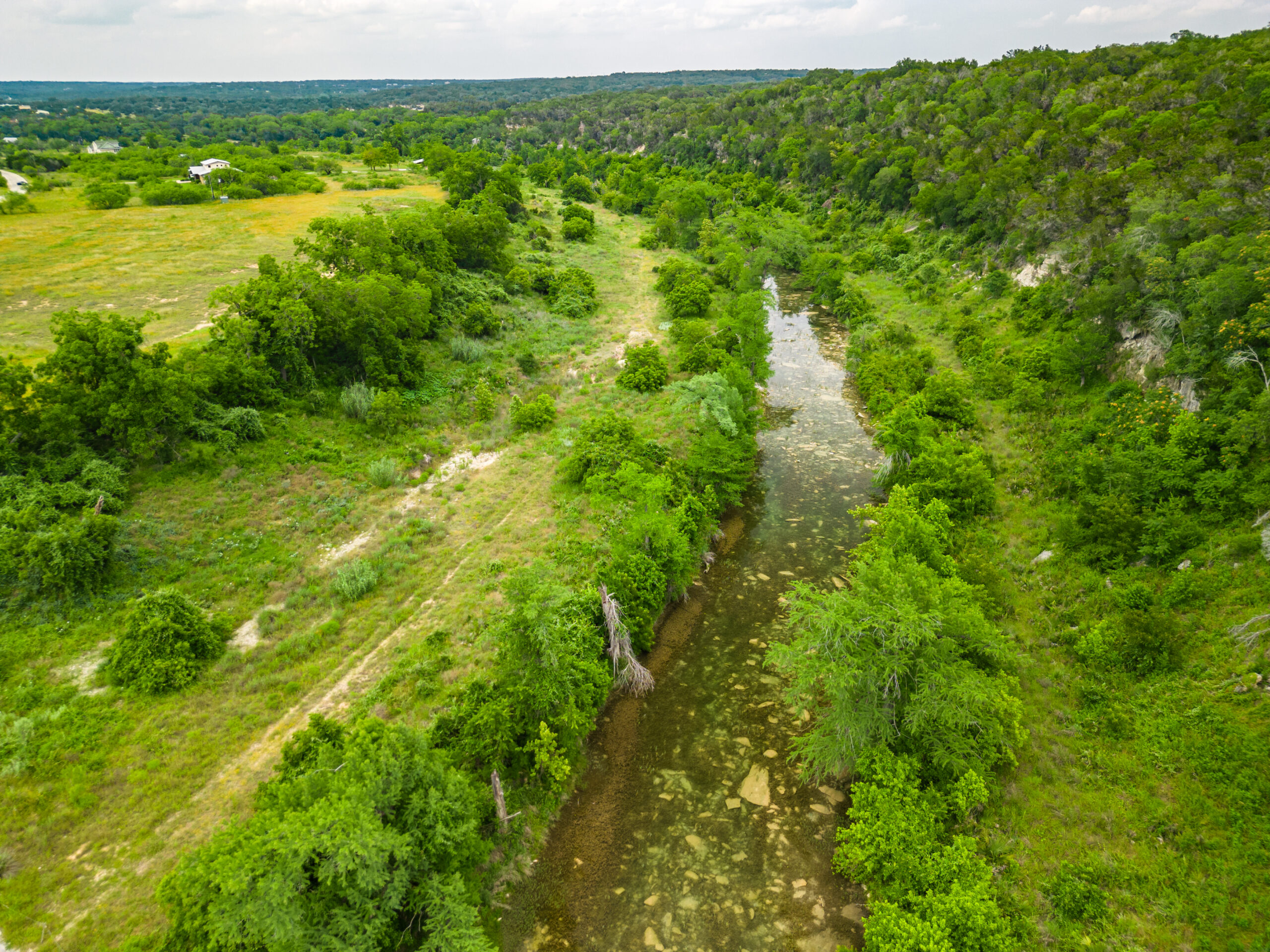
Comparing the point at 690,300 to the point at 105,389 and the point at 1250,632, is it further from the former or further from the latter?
the point at 1250,632

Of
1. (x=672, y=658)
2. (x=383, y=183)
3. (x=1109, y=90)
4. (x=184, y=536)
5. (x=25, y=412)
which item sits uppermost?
(x=1109, y=90)

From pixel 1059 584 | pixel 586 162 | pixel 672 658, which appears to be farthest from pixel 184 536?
pixel 586 162

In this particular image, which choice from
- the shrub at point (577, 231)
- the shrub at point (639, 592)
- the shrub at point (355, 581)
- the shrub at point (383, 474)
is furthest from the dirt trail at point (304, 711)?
the shrub at point (577, 231)

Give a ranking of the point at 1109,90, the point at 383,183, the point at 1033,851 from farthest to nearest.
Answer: the point at 383,183, the point at 1109,90, the point at 1033,851

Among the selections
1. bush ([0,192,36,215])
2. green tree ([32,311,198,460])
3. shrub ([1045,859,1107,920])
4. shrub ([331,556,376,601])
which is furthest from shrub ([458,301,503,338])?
bush ([0,192,36,215])

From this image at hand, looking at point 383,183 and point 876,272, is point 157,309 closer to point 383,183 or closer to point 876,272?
point 383,183

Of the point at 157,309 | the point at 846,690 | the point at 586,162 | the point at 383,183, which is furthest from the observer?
the point at 586,162

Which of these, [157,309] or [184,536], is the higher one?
[157,309]
